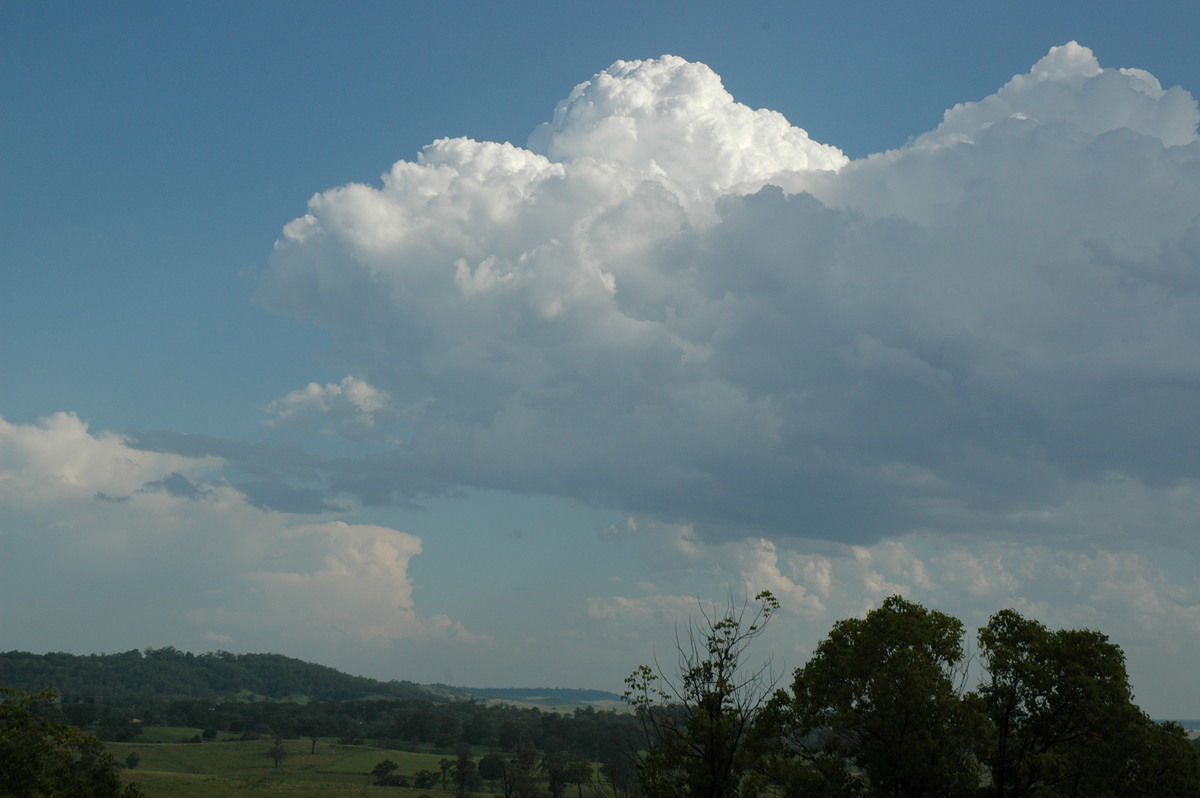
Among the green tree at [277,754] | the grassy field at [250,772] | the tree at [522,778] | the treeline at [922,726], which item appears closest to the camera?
the treeline at [922,726]

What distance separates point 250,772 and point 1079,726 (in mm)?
171738

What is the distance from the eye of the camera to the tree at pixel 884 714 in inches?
1519

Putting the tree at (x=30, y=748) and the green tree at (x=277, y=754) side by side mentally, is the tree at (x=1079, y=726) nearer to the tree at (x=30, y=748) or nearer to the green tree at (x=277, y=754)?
the tree at (x=30, y=748)

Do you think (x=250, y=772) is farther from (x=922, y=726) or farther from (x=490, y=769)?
(x=922, y=726)

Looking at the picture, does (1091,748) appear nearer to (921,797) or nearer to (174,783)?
(921,797)

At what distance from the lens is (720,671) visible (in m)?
37.4

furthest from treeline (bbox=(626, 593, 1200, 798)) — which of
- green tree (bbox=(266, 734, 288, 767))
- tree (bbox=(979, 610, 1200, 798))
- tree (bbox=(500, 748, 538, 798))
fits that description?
green tree (bbox=(266, 734, 288, 767))

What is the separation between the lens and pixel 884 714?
39125 millimetres

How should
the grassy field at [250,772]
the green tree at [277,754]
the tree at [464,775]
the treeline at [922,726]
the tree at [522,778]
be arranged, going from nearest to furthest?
1. the treeline at [922,726]
2. the grassy field at [250,772]
3. the tree at [522,778]
4. the tree at [464,775]
5. the green tree at [277,754]

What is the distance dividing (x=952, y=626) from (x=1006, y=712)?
622 centimetres

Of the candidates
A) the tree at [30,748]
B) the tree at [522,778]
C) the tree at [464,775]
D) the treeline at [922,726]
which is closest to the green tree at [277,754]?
the tree at [464,775]

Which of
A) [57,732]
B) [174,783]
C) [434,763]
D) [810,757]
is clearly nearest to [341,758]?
[434,763]

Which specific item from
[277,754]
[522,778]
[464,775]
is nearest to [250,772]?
[277,754]

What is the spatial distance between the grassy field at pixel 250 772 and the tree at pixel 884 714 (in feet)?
348
